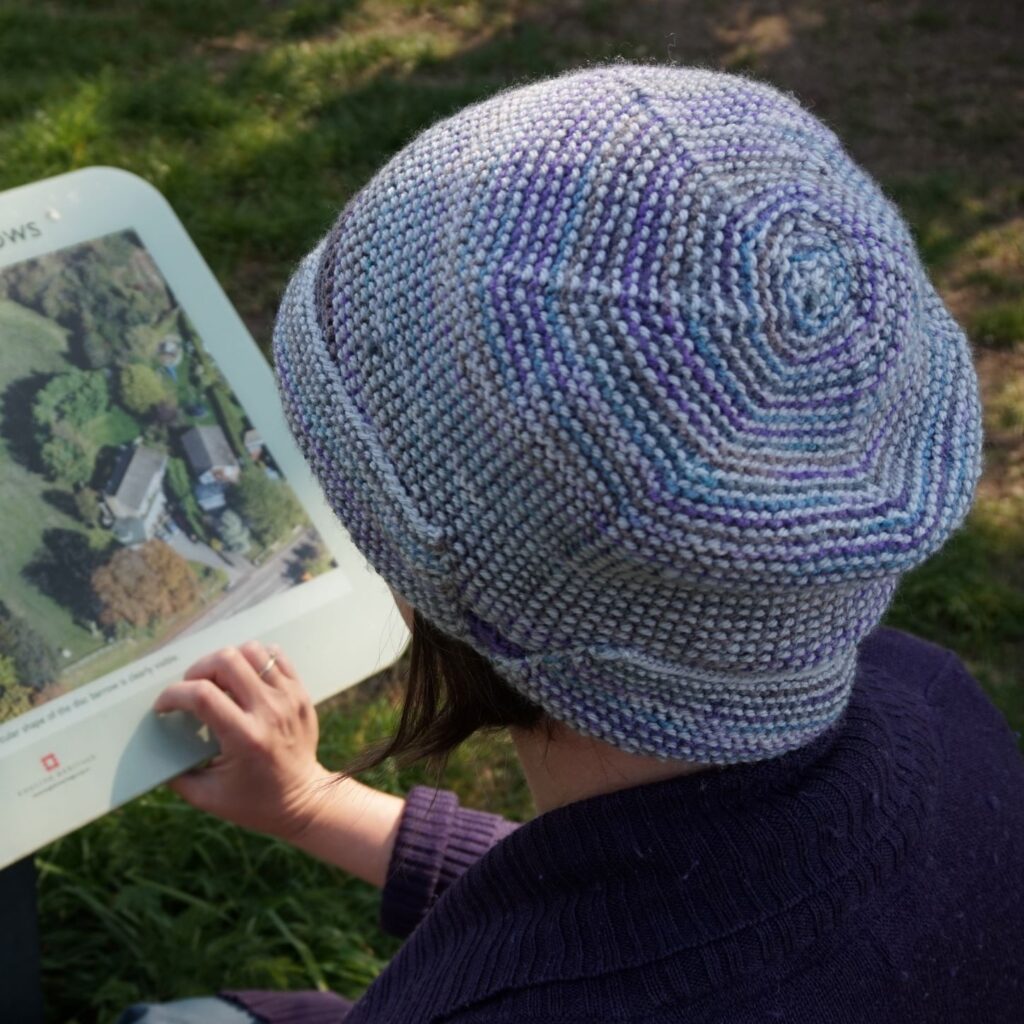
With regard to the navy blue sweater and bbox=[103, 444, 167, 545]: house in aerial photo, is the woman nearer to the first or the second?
the navy blue sweater

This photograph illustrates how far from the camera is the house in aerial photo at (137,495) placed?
1.57 meters

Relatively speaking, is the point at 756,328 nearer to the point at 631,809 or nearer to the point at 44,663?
the point at 631,809

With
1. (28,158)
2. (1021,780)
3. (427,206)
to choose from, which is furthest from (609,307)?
(28,158)

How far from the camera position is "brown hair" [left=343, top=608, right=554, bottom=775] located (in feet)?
3.81

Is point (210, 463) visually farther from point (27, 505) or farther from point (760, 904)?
point (760, 904)

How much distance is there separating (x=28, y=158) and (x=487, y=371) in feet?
9.27

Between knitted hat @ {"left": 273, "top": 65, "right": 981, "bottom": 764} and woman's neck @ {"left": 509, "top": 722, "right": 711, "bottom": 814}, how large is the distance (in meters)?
0.11

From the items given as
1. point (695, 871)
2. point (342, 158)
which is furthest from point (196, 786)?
point (342, 158)

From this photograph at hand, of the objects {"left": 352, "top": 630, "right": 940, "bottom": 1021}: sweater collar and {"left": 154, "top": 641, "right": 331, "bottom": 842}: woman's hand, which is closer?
{"left": 352, "top": 630, "right": 940, "bottom": 1021}: sweater collar

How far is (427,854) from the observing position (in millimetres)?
1674

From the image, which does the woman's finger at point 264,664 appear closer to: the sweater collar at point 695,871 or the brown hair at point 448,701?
the brown hair at point 448,701

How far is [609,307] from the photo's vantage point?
90 centimetres

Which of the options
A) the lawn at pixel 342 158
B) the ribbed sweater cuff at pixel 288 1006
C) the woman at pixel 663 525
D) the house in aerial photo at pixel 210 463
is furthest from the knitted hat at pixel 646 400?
the lawn at pixel 342 158

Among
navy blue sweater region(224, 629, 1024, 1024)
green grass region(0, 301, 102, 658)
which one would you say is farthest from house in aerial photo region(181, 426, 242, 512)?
navy blue sweater region(224, 629, 1024, 1024)
